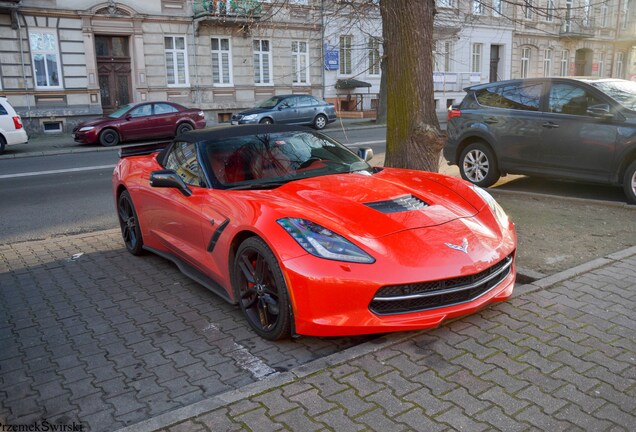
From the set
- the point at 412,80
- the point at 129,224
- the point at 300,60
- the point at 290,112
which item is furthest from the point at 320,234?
the point at 300,60

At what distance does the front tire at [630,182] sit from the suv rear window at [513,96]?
5.32 feet

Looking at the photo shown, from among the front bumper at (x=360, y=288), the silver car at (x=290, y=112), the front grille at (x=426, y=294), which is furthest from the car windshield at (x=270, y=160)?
the silver car at (x=290, y=112)

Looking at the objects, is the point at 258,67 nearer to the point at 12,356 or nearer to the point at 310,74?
the point at 310,74

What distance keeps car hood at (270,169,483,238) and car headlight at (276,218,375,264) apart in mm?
66

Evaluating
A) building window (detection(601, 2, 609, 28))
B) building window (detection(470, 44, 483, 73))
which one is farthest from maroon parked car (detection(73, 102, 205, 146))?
building window (detection(601, 2, 609, 28))

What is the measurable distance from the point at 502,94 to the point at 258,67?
21.1 meters

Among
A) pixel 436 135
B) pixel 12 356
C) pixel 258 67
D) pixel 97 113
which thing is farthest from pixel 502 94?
pixel 258 67

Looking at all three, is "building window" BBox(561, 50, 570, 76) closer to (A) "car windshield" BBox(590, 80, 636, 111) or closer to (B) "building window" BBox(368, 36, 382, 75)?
(B) "building window" BBox(368, 36, 382, 75)

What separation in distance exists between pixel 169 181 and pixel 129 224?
5.20ft

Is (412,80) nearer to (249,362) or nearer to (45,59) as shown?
(249,362)

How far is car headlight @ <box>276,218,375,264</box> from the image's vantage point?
3.46 metres

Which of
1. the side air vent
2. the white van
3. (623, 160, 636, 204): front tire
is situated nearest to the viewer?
the side air vent

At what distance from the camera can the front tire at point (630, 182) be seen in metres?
7.15

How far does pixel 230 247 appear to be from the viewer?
13.5ft
